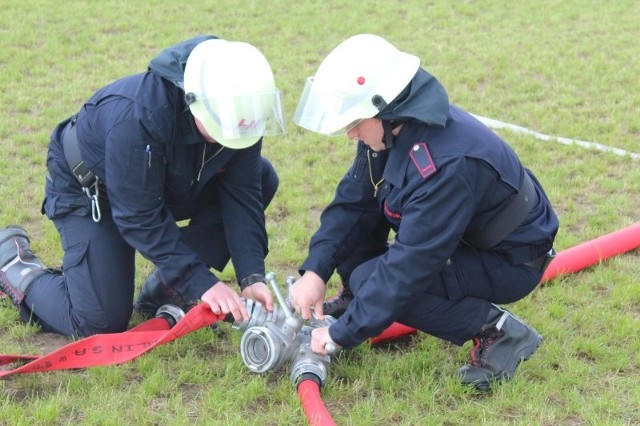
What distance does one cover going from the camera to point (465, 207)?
370cm

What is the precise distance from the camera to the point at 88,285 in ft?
15.1

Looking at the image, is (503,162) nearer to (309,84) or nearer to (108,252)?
(309,84)

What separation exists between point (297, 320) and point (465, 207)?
0.99 metres

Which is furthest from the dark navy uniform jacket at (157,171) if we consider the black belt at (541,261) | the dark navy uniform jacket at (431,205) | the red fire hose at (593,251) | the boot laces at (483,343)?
the red fire hose at (593,251)

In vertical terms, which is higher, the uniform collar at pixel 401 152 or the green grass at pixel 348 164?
the uniform collar at pixel 401 152

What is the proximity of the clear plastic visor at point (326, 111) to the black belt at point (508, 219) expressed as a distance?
77 cm

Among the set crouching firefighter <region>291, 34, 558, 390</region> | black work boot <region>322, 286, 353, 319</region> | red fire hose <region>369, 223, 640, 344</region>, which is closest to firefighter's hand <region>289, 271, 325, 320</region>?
crouching firefighter <region>291, 34, 558, 390</region>

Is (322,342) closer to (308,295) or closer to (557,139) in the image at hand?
(308,295)

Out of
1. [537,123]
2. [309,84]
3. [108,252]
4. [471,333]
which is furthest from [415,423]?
[537,123]

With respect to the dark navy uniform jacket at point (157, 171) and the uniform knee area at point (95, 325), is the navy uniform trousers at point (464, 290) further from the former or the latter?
the uniform knee area at point (95, 325)

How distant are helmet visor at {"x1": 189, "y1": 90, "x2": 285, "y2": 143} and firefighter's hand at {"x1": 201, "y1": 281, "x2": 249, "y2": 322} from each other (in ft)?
2.40

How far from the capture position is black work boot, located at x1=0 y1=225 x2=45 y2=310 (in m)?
4.79

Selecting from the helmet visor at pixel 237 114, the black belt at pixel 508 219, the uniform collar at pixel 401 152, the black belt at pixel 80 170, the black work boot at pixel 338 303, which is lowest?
the black work boot at pixel 338 303

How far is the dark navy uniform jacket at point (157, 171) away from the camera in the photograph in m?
4.07
